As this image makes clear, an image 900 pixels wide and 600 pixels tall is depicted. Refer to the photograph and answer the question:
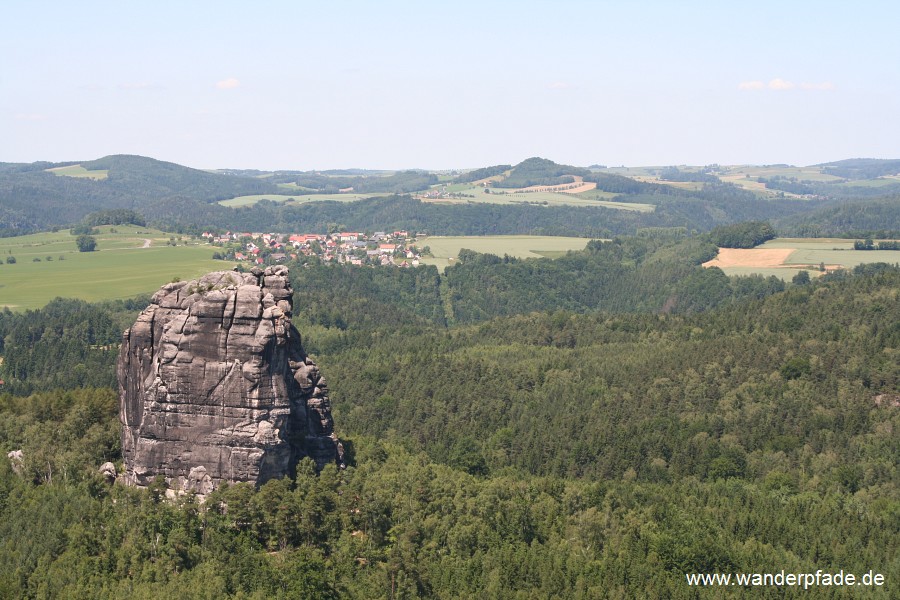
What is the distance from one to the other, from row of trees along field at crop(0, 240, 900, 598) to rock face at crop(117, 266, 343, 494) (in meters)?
2.50

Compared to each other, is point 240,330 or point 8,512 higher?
point 240,330

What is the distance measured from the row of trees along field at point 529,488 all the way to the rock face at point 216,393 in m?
2.50

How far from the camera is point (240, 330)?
8050 centimetres

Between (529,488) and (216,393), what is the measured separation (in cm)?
3132

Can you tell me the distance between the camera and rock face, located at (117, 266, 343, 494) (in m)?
80.4

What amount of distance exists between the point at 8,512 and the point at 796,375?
99.2m

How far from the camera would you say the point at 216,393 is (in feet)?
265

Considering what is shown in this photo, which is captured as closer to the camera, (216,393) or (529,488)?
(216,393)

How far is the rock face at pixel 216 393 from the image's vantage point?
8044cm

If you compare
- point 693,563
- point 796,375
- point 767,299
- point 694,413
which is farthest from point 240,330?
point 767,299

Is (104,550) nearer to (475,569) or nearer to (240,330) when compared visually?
(240,330)

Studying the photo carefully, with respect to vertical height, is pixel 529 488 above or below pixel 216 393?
below

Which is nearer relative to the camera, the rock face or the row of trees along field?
the row of trees along field

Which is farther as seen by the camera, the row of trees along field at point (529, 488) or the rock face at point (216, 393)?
the rock face at point (216, 393)
